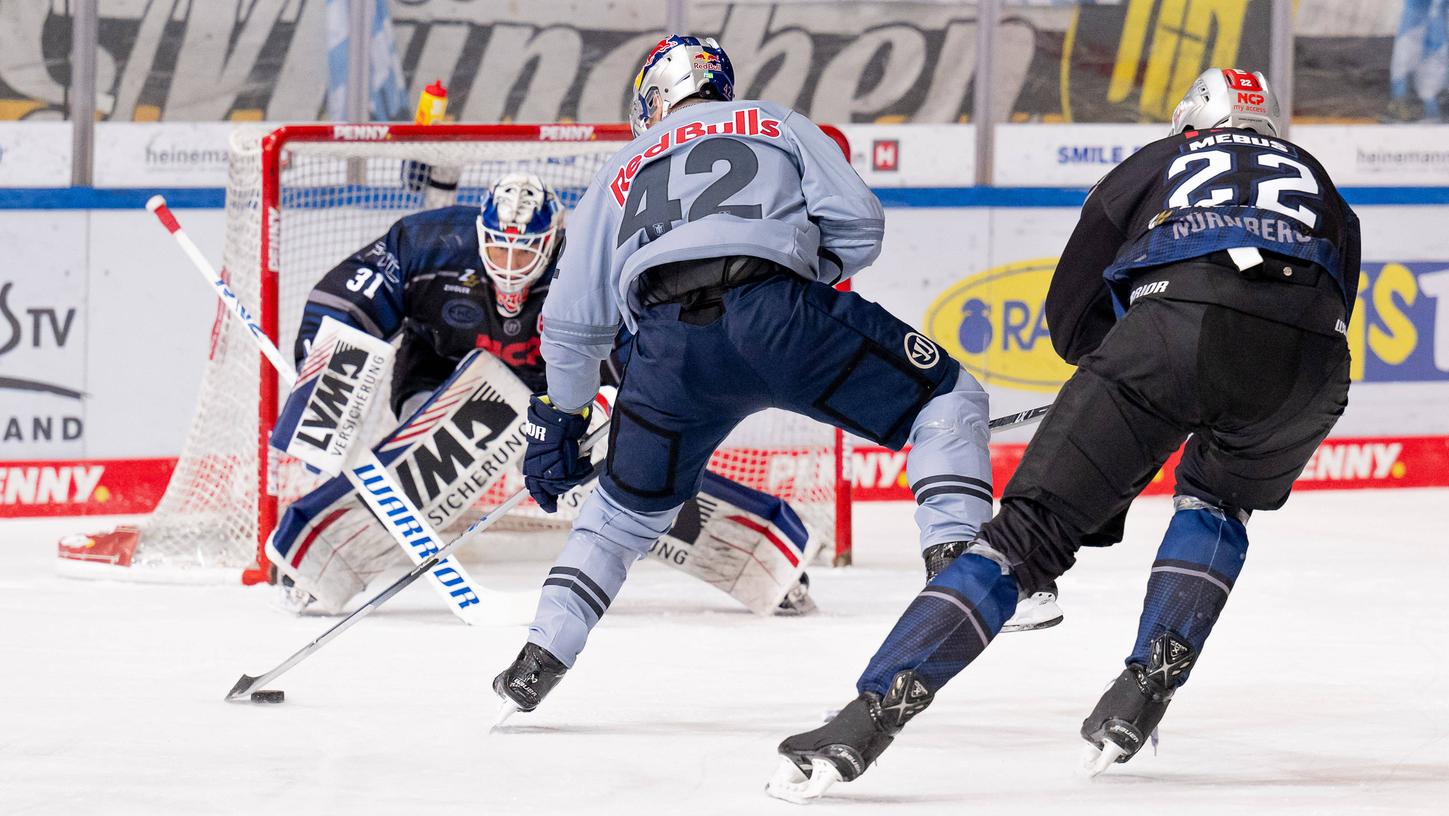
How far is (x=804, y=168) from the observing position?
8.89 feet

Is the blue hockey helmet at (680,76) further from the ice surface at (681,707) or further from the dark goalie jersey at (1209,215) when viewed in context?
the ice surface at (681,707)

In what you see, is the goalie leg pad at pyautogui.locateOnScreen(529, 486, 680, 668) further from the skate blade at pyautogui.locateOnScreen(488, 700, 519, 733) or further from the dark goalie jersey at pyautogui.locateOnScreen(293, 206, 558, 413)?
the dark goalie jersey at pyautogui.locateOnScreen(293, 206, 558, 413)

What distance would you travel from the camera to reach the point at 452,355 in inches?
175

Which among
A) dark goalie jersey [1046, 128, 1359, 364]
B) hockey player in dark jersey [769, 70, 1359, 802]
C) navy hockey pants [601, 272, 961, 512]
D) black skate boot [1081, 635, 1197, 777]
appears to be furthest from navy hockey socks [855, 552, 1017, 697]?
dark goalie jersey [1046, 128, 1359, 364]

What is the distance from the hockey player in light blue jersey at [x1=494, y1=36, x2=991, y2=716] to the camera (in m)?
2.60

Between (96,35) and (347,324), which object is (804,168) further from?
(96,35)

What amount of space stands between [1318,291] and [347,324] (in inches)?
91.5

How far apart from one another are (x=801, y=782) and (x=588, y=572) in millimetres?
627

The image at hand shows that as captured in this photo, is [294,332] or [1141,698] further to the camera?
[294,332]

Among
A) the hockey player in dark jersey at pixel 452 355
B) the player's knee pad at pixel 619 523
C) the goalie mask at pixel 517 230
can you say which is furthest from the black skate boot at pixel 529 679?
the goalie mask at pixel 517 230

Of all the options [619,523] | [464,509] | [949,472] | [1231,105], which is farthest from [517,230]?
[1231,105]

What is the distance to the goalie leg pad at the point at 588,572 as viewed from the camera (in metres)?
A: 2.86

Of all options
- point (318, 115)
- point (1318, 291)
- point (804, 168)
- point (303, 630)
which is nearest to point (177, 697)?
point (303, 630)

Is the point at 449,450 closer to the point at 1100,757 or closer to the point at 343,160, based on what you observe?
the point at 343,160
